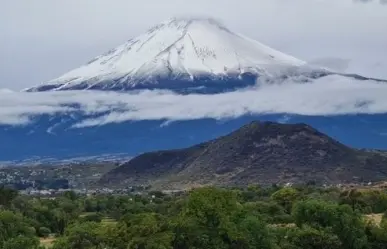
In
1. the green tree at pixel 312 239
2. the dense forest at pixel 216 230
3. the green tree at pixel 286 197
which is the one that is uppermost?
the dense forest at pixel 216 230

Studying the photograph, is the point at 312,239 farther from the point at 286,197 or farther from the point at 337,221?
the point at 286,197

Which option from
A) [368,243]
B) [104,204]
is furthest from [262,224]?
[104,204]

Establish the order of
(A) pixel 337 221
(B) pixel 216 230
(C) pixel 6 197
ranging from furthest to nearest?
(C) pixel 6 197, (A) pixel 337 221, (B) pixel 216 230

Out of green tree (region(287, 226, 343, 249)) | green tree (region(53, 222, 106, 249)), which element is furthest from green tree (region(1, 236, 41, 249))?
green tree (region(287, 226, 343, 249))

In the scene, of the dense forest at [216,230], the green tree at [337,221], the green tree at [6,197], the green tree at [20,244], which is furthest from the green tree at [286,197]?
the green tree at [20,244]

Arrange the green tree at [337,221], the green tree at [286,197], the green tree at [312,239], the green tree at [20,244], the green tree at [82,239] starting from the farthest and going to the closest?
the green tree at [286,197] → the green tree at [337,221] → the green tree at [312,239] → the green tree at [82,239] → the green tree at [20,244]


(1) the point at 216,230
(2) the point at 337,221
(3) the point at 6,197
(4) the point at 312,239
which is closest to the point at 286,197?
(2) the point at 337,221

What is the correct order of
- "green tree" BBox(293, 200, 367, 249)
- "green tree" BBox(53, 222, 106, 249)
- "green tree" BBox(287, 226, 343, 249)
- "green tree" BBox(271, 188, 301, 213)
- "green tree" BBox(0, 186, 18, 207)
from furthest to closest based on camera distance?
"green tree" BBox(0, 186, 18, 207), "green tree" BBox(271, 188, 301, 213), "green tree" BBox(293, 200, 367, 249), "green tree" BBox(287, 226, 343, 249), "green tree" BBox(53, 222, 106, 249)

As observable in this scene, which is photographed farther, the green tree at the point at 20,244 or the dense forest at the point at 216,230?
the dense forest at the point at 216,230

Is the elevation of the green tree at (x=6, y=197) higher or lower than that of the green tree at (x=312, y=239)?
lower

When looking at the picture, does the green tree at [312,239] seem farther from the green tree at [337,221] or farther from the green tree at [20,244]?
the green tree at [20,244]

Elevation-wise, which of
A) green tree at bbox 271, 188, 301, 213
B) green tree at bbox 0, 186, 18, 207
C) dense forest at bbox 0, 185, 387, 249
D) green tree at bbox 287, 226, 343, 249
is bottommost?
green tree at bbox 271, 188, 301, 213

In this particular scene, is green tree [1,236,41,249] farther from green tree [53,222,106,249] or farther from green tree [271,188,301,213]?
green tree [271,188,301,213]
